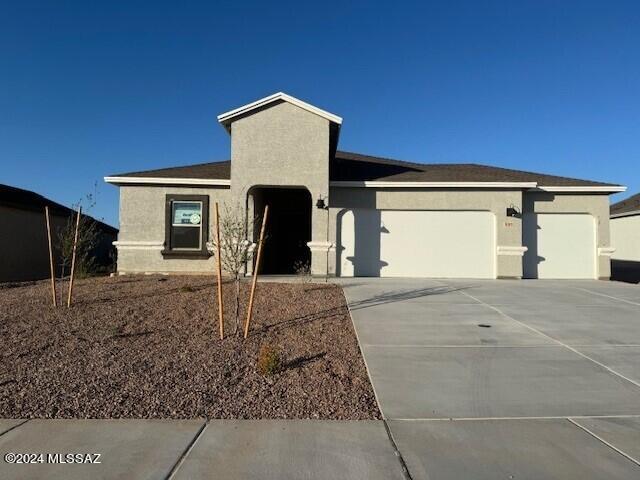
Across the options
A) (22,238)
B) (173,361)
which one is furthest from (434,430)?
(22,238)

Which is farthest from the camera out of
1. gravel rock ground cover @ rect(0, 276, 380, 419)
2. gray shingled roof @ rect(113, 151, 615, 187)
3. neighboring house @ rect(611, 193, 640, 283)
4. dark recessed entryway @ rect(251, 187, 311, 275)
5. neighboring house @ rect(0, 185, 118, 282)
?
neighboring house @ rect(611, 193, 640, 283)

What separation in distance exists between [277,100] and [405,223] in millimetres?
5823

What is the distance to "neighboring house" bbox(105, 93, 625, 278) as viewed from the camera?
50.8ft

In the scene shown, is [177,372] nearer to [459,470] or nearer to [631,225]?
[459,470]

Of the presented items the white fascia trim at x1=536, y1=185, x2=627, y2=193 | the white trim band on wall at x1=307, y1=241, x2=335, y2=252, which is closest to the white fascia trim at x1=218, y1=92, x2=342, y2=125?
the white trim band on wall at x1=307, y1=241, x2=335, y2=252

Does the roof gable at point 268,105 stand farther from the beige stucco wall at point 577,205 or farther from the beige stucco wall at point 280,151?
the beige stucco wall at point 577,205

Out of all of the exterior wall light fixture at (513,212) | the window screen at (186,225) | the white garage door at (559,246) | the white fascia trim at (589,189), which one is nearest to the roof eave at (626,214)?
the white fascia trim at (589,189)

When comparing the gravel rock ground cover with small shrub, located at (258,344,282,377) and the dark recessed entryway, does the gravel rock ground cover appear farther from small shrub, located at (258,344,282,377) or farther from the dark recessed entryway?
the dark recessed entryway

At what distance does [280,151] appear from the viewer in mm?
14719

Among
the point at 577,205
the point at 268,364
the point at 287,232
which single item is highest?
the point at 577,205

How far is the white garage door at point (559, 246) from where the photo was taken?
16.2 metres

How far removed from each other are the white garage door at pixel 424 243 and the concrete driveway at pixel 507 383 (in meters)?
4.67

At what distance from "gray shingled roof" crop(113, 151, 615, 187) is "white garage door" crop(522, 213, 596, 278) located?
129 centimetres

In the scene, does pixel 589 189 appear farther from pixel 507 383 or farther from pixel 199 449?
pixel 199 449
